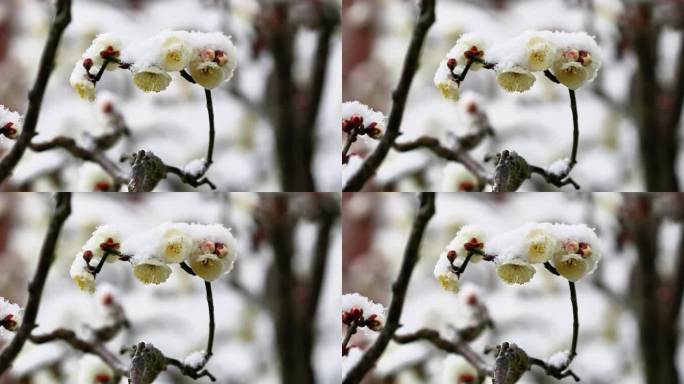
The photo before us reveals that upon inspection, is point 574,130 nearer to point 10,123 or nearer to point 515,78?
point 515,78

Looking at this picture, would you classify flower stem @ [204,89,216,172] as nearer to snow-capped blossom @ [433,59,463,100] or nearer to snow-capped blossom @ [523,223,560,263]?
snow-capped blossom @ [433,59,463,100]

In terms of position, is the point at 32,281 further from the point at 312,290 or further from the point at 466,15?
the point at 466,15

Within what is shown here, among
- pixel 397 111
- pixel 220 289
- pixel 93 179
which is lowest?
pixel 220 289

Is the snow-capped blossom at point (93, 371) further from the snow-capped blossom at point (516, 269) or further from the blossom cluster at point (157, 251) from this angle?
the snow-capped blossom at point (516, 269)

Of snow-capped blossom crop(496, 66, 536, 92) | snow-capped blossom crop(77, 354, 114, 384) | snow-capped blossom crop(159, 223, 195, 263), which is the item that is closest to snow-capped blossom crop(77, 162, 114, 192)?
snow-capped blossom crop(159, 223, 195, 263)

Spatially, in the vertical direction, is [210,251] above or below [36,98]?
below

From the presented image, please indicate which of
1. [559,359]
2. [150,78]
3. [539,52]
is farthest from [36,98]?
[559,359]


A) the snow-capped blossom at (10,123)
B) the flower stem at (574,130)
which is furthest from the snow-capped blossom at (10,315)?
the flower stem at (574,130)
